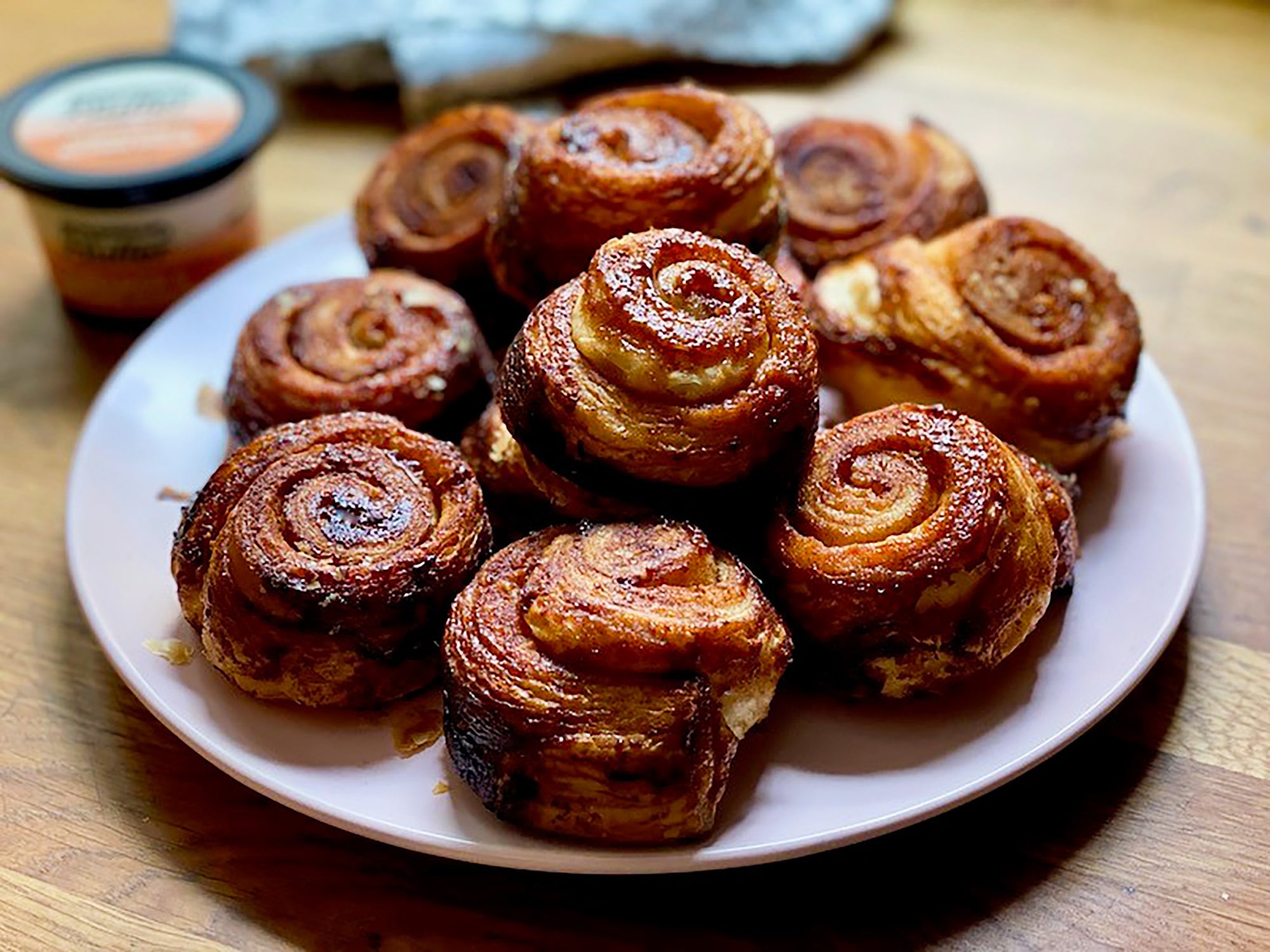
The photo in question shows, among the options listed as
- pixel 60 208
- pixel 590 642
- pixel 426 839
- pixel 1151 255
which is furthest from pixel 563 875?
pixel 1151 255

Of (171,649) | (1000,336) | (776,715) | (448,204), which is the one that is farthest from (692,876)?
(448,204)

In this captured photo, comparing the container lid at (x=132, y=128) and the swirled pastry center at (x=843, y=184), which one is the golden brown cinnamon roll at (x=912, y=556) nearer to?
the swirled pastry center at (x=843, y=184)

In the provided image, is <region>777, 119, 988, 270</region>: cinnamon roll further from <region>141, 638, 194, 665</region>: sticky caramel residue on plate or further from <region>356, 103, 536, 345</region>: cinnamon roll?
<region>141, 638, 194, 665</region>: sticky caramel residue on plate

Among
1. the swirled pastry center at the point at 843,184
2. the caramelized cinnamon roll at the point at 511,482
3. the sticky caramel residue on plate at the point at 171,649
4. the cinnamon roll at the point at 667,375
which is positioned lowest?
the sticky caramel residue on plate at the point at 171,649

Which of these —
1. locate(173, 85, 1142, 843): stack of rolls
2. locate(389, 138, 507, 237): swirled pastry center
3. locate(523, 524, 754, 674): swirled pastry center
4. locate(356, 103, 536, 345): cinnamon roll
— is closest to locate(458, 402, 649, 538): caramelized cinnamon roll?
locate(173, 85, 1142, 843): stack of rolls

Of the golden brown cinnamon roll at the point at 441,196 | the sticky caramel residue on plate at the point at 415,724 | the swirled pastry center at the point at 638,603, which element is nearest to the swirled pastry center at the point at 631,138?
the golden brown cinnamon roll at the point at 441,196

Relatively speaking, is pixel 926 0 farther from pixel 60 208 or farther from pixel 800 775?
pixel 800 775
